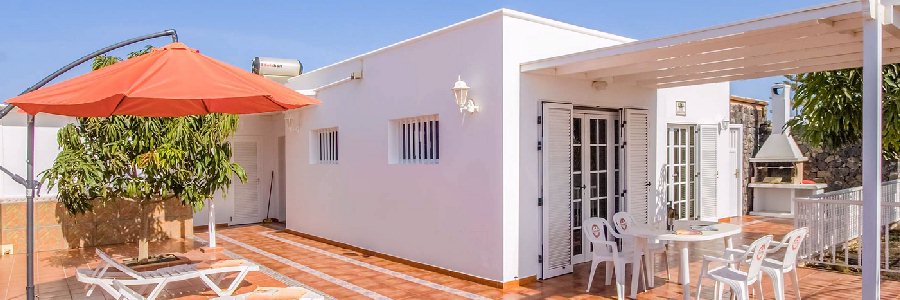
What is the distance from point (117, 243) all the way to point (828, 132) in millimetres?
11437

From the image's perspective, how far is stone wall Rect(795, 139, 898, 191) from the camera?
13312 millimetres

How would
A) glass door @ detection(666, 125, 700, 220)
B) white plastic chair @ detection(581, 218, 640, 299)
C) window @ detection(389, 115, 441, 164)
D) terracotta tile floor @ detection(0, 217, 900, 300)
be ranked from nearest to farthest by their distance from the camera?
white plastic chair @ detection(581, 218, 640, 299), terracotta tile floor @ detection(0, 217, 900, 300), window @ detection(389, 115, 441, 164), glass door @ detection(666, 125, 700, 220)

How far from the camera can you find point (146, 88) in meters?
3.83

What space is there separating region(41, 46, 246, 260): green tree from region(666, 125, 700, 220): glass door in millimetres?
7576

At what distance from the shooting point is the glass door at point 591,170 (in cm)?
724

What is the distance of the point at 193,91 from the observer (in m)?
3.97

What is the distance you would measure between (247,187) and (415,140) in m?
6.42

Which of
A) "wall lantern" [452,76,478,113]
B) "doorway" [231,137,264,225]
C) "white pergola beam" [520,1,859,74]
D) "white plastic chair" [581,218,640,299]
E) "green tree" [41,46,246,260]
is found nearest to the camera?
"white pergola beam" [520,1,859,74]

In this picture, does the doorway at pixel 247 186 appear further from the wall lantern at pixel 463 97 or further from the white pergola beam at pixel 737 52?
the white pergola beam at pixel 737 52

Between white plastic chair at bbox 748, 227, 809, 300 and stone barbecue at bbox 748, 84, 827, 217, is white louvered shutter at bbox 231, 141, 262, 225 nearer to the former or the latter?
white plastic chair at bbox 748, 227, 809, 300

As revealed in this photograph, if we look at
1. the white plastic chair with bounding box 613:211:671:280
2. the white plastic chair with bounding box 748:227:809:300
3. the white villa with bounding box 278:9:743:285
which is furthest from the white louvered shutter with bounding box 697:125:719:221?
the white plastic chair with bounding box 748:227:809:300

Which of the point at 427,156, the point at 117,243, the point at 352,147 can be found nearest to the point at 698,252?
the point at 427,156

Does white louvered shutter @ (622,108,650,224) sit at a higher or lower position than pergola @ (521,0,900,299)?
lower

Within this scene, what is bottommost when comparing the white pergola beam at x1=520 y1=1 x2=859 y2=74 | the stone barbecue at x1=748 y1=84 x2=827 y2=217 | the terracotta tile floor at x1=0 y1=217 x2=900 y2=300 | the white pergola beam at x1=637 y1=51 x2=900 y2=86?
the terracotta tile floor at x1=0 y1=217 x2=900 y2=300
